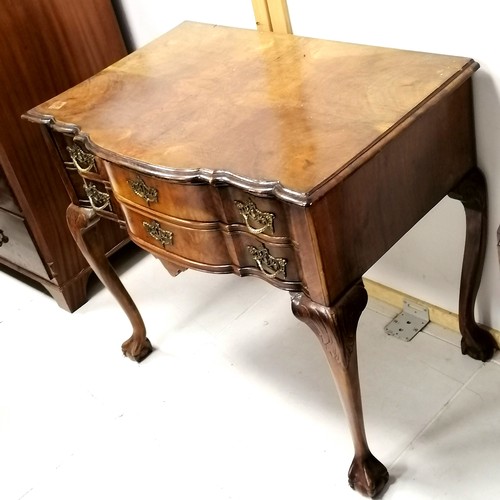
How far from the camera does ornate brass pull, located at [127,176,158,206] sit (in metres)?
1.19

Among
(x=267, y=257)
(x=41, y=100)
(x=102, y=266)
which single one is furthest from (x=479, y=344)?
(x=41, y=100)

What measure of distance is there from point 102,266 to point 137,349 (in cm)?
Answer: 27

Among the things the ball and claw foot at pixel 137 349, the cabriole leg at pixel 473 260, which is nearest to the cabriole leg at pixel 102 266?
the ball and claw foot at pixel 137 349

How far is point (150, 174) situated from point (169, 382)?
72 centimetres

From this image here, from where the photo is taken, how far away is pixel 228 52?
4.71ft

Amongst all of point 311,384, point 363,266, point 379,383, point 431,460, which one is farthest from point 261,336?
point 363,266

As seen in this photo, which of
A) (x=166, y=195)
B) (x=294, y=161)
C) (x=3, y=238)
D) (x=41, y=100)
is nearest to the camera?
(x=294, y=161)

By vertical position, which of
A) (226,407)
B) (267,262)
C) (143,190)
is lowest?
(226,407)

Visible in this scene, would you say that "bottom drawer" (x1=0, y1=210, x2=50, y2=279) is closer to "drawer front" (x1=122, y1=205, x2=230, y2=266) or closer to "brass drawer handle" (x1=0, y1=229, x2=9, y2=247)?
"brass drawer handle" (x1=0, y1=229, x2=9, y2=247)

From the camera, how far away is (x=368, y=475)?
4.32 ft

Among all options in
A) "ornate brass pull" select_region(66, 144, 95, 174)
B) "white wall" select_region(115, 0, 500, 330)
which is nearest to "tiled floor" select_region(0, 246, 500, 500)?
"white wall" select_region(115, 0, 500, 330)

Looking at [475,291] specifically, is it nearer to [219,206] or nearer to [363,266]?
[363,266]

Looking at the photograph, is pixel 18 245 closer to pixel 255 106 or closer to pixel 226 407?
pixel 226 407

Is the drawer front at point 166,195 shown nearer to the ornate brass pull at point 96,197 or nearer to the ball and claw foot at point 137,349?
the ornate brass pull at point 96,197
